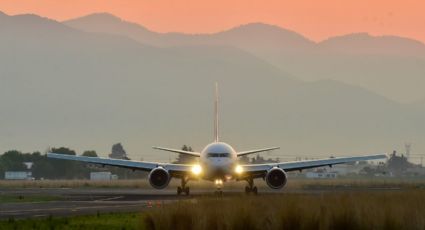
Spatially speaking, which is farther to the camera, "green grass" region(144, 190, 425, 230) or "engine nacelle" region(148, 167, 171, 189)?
"engine nacelle" region(148, 167, 171, 189)

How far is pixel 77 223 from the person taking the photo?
34.5m

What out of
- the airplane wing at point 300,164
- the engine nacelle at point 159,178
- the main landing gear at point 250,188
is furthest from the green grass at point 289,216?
the airplane wing at point 300,164

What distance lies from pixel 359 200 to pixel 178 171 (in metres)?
34.8

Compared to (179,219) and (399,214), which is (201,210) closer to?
(179,219)

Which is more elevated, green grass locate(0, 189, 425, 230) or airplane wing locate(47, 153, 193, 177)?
airplane wing locate(47, 153, 193, 177)

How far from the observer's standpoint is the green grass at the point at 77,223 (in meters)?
32.8

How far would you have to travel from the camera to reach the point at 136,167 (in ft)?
229

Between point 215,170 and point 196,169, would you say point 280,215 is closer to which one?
point 215,170

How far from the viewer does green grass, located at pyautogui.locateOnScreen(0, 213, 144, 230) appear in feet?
108

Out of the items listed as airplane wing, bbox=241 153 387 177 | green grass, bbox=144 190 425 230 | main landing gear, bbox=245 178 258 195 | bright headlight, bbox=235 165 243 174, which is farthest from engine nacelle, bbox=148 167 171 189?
green grass, bbox=144 190 425 230

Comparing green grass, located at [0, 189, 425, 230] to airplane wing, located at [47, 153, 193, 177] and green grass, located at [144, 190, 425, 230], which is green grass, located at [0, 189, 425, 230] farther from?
airplane wing, located at [47, 153, 193, 177]

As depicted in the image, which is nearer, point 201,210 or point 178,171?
point 201,210

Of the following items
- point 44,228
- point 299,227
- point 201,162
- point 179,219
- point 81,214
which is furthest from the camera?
point 201,162

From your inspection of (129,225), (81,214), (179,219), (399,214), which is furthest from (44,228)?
(399,214)
